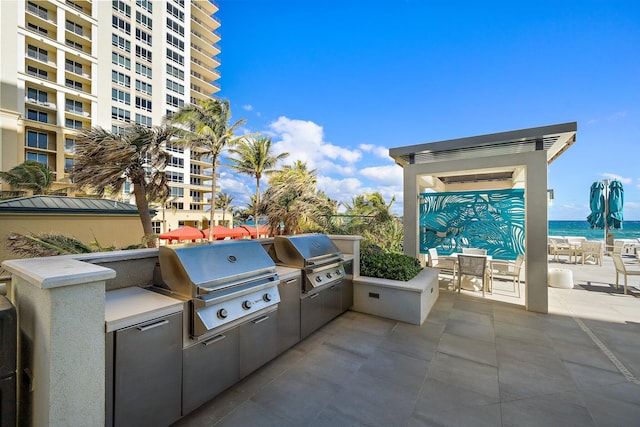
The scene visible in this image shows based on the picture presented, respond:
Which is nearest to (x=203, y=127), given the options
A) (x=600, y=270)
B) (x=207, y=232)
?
(x=207, y=232)

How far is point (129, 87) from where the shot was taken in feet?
85.4

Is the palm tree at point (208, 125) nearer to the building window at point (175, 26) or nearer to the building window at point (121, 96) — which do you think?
the building window at point (121, 96)

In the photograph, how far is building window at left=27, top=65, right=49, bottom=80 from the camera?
2136cm

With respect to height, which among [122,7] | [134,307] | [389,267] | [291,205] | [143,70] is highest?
[122,7]

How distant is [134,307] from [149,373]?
1.45 ft

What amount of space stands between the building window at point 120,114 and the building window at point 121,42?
5.97m

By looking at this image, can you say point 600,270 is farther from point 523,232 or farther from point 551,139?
point 551,139

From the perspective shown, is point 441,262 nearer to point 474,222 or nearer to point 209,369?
point 474,222

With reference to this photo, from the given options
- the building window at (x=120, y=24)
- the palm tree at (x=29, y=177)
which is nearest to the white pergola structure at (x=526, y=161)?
the palm tree at (x=29, y=177)

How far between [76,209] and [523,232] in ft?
41.1

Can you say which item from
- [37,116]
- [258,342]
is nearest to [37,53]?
[37,116]

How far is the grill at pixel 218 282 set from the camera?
203 cm

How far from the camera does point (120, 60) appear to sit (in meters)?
25.6

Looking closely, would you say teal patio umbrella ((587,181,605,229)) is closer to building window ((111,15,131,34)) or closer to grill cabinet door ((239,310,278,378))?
grill cabinet door ((239,310,278,378))
